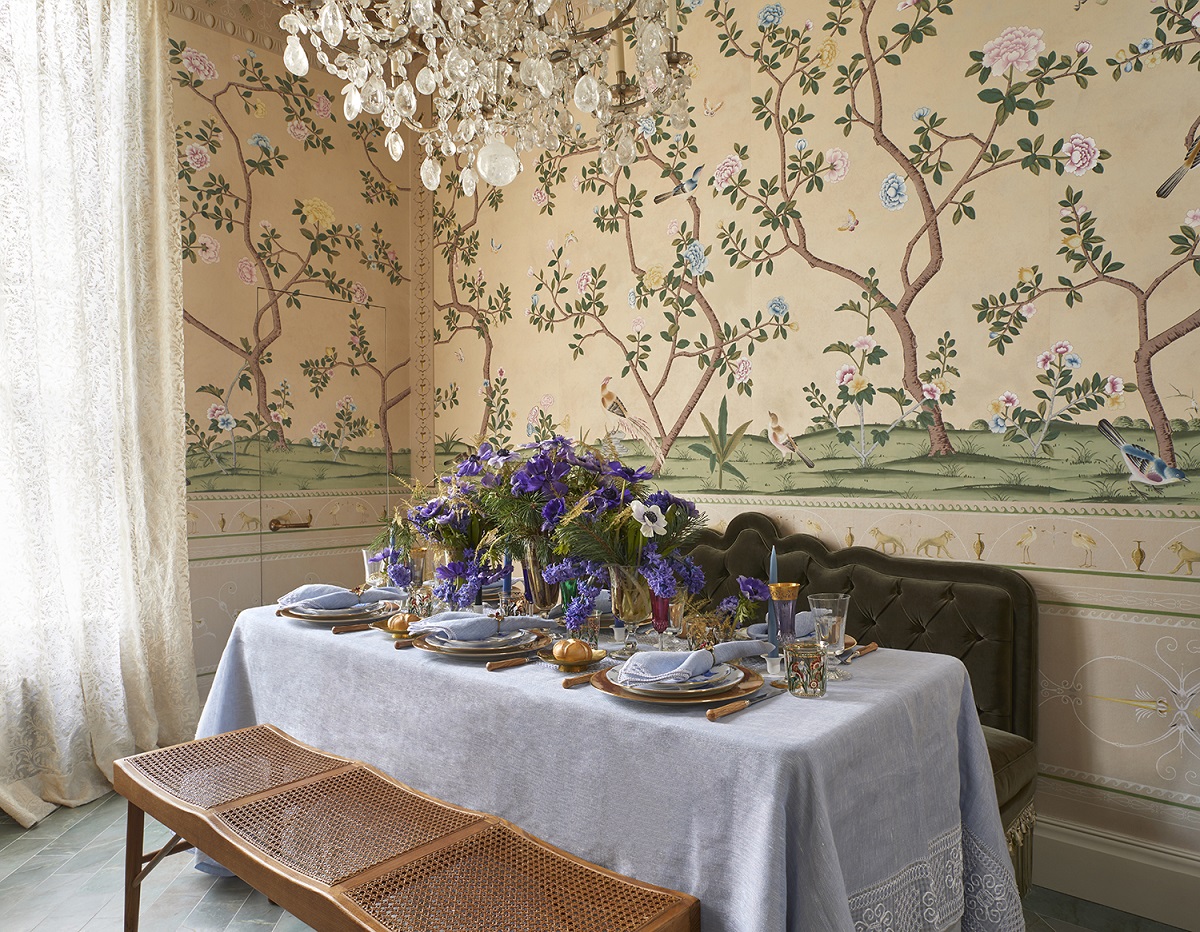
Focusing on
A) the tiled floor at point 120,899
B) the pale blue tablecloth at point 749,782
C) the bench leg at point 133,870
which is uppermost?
the pale blue tablecloth at point 749,782

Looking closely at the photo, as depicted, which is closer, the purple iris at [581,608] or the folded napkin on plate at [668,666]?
the folded napkin on plate at [668,666]

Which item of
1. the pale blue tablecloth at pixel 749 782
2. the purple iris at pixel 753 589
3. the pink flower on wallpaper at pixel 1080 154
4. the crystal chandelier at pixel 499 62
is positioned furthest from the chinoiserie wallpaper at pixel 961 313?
the purple iris at pixel 753 589

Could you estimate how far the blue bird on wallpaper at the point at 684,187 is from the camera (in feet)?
12.0

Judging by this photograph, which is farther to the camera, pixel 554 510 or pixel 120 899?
pixel 120 899

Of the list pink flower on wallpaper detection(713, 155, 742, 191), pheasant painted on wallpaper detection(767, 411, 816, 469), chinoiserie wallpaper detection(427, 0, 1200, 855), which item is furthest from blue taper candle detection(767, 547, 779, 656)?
pink flower on wallpaper detection(713, 155, 742, 191)

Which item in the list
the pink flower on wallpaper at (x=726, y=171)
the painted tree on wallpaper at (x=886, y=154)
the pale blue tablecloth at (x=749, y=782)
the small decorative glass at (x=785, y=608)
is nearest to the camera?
the pale blue tablecloth at (x=749, y=782)

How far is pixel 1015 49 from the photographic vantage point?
276 cm

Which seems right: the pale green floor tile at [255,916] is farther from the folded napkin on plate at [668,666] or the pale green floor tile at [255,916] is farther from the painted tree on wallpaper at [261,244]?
the painted tree on wallpaper at [261,244]

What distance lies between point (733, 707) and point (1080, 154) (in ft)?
7.26

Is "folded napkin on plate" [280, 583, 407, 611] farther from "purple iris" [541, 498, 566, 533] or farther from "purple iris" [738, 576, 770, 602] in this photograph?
"purple iris" [738, 576, 770, 602]

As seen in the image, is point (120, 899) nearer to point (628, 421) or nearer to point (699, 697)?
point (699, 697)

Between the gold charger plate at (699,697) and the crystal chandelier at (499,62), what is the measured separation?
1.23m

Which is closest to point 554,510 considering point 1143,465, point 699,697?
point 699,697

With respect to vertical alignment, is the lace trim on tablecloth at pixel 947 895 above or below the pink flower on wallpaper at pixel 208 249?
below
